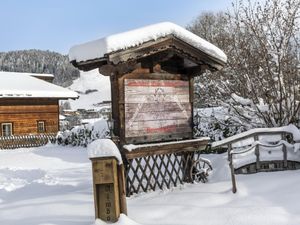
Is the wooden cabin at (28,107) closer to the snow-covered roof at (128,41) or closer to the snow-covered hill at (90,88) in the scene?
the snow-covered roof at (128,41)

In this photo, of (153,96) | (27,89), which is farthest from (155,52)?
(27,89)

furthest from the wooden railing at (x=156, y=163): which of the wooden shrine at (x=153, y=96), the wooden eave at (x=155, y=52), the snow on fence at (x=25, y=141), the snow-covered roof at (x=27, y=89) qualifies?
the snow-covered roof at (x=27, y=89)

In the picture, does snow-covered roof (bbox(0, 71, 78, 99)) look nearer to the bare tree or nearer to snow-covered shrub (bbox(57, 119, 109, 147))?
snow-covered shrub (bbox(57, 119, 109, 147))

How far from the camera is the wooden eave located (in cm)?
789

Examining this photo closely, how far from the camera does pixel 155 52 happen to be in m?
8.62

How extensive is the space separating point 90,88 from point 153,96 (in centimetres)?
10655

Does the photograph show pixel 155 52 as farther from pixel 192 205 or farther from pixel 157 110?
pixel 192 205

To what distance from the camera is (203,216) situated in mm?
6492

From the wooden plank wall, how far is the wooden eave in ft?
78.7

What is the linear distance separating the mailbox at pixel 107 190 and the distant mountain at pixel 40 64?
110 meters

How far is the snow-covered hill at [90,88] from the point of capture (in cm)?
10153

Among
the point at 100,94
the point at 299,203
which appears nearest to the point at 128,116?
the point at 299,203

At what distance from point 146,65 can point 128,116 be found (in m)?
1.26

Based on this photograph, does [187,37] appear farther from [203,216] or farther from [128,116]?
[203,216]
